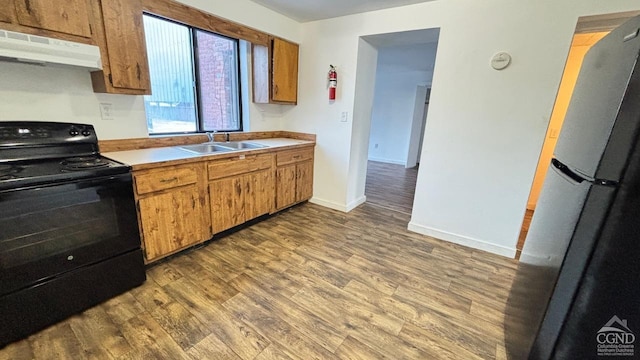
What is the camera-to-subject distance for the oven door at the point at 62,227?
4.27 feet

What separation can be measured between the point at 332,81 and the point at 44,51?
242 centimetres

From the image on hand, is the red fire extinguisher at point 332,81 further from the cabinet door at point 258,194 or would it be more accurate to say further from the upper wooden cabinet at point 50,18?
the upper wooden cabinet at point 50,18

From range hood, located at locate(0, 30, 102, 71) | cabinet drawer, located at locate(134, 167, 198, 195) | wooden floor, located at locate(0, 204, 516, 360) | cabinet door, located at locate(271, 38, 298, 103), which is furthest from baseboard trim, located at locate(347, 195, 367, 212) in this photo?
range hood, located at locate(0, 30, 102, 71)

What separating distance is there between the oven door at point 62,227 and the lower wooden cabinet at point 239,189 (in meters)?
0.70

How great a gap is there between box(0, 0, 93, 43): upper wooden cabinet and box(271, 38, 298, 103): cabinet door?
1740 millimetres

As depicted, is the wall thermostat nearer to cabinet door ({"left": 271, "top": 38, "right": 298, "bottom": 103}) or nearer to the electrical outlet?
cabinet door ({"left": 271, "top": 38, "right": 298, "bottom": 103})

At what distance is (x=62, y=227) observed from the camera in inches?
57.4

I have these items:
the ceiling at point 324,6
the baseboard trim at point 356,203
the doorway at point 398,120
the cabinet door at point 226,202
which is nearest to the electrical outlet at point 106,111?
the cabinet door at point 226,202

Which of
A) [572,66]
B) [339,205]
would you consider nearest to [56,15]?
[339,205]

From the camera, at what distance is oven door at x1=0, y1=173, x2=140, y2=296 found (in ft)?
4.27

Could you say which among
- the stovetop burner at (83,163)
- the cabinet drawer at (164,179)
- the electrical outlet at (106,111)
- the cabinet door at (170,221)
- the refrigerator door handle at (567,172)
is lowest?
the cabinet door at (170,221)

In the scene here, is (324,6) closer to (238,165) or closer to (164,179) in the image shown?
(238,165)

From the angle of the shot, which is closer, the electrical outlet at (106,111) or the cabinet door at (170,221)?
the cabinet door at (170,221)

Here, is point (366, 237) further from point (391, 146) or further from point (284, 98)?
point (391, 146)
